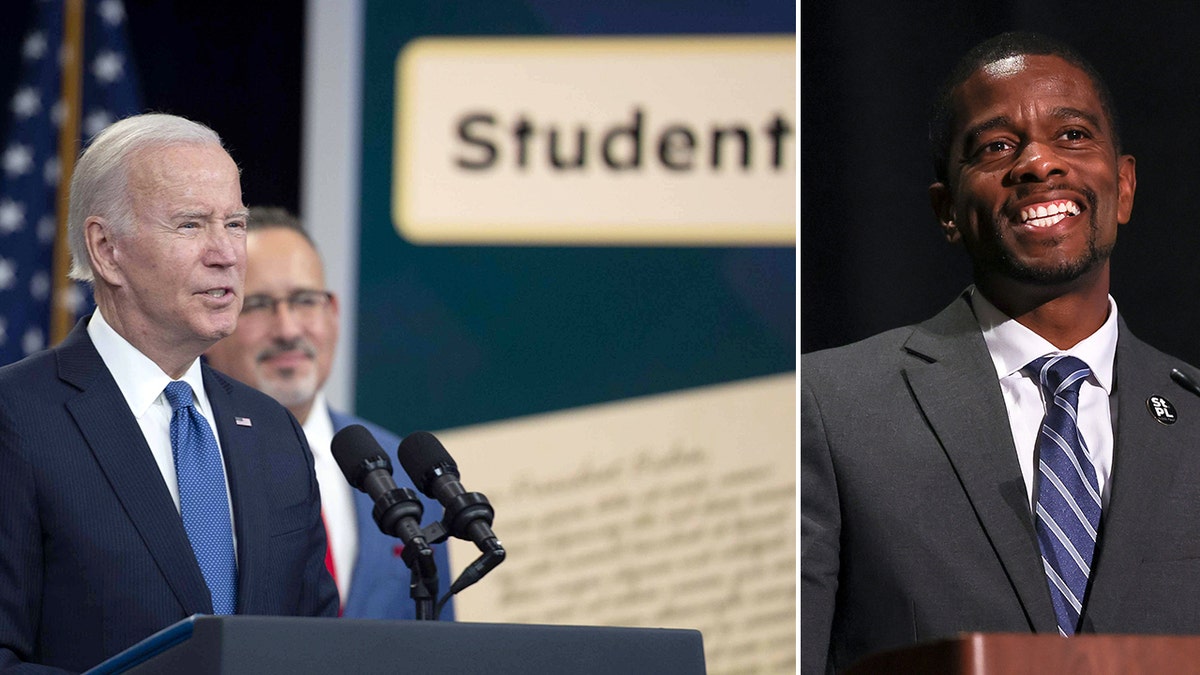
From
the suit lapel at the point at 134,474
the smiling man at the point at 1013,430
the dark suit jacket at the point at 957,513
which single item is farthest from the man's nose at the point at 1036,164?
the suit lapel at the point at 134,474

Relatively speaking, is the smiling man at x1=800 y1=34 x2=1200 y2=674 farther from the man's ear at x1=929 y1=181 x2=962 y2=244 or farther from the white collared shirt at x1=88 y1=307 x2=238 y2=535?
the white collared shirt at x1=88 y1=307 x2=238 y2=535

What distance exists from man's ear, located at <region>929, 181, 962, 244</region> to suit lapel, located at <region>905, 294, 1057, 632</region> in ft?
0.40

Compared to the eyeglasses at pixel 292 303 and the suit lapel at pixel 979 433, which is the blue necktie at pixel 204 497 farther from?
the eyeglasses at pixel 292 303

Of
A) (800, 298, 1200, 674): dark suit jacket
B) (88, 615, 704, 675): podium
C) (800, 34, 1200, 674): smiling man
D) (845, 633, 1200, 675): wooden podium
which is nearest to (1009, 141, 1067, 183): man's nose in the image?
(800, 34, 1200, 674): smiling man

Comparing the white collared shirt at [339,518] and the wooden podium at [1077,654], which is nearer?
the wooden podium at [1077,654]

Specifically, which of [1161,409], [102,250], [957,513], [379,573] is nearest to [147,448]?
[102,250]

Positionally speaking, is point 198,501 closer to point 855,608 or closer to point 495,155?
point 855,608

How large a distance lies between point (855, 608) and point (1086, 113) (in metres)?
0.96

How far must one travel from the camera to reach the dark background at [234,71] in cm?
561

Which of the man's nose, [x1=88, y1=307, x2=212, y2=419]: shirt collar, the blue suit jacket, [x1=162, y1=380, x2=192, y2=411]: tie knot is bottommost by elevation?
the blue suit jacket

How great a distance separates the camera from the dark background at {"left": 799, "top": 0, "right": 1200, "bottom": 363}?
111 inches

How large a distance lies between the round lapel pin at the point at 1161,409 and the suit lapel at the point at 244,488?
4.93 feet

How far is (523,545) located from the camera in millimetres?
5609

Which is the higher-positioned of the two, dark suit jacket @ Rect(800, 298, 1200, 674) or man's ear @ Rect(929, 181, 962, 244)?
man's ear @ Rect(929, 181, 962, 244)
